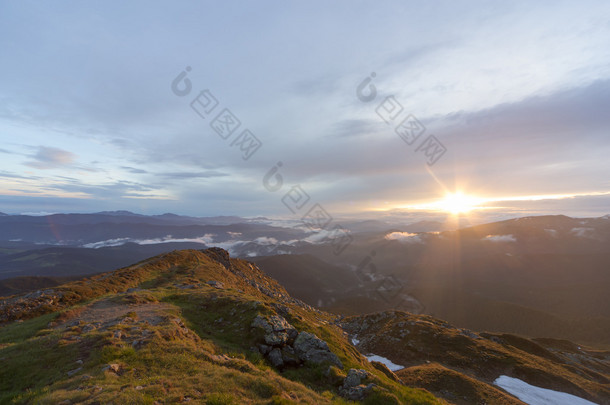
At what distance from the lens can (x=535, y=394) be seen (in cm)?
4119

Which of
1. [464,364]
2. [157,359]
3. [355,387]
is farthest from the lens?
[464,364]

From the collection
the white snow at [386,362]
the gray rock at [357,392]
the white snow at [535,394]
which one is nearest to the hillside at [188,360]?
the gray rock at [357,392]

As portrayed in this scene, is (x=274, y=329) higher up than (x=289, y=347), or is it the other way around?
(x=274, y=329)

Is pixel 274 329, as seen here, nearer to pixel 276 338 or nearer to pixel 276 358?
pixel 276 338

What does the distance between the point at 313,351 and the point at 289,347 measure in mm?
2486

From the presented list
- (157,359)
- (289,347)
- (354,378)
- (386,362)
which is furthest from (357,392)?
(386,362)

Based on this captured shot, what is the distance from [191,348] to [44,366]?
986 cm

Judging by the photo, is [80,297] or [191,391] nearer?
[191,391]

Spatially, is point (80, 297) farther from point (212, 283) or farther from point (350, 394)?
point (350, 394)

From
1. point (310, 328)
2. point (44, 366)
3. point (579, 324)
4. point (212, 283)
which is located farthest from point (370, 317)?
point (579, 324)

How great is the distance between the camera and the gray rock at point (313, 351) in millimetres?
22516

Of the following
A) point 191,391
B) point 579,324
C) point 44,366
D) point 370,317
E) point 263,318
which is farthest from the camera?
point 579,324

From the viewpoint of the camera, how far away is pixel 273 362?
2202 centimetres

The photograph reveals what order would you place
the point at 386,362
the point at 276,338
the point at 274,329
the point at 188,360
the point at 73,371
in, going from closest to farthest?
the point at 73,371 < the point at 188,360 < the point at 276,338 < the point at 274,329 < the point at 386,362
